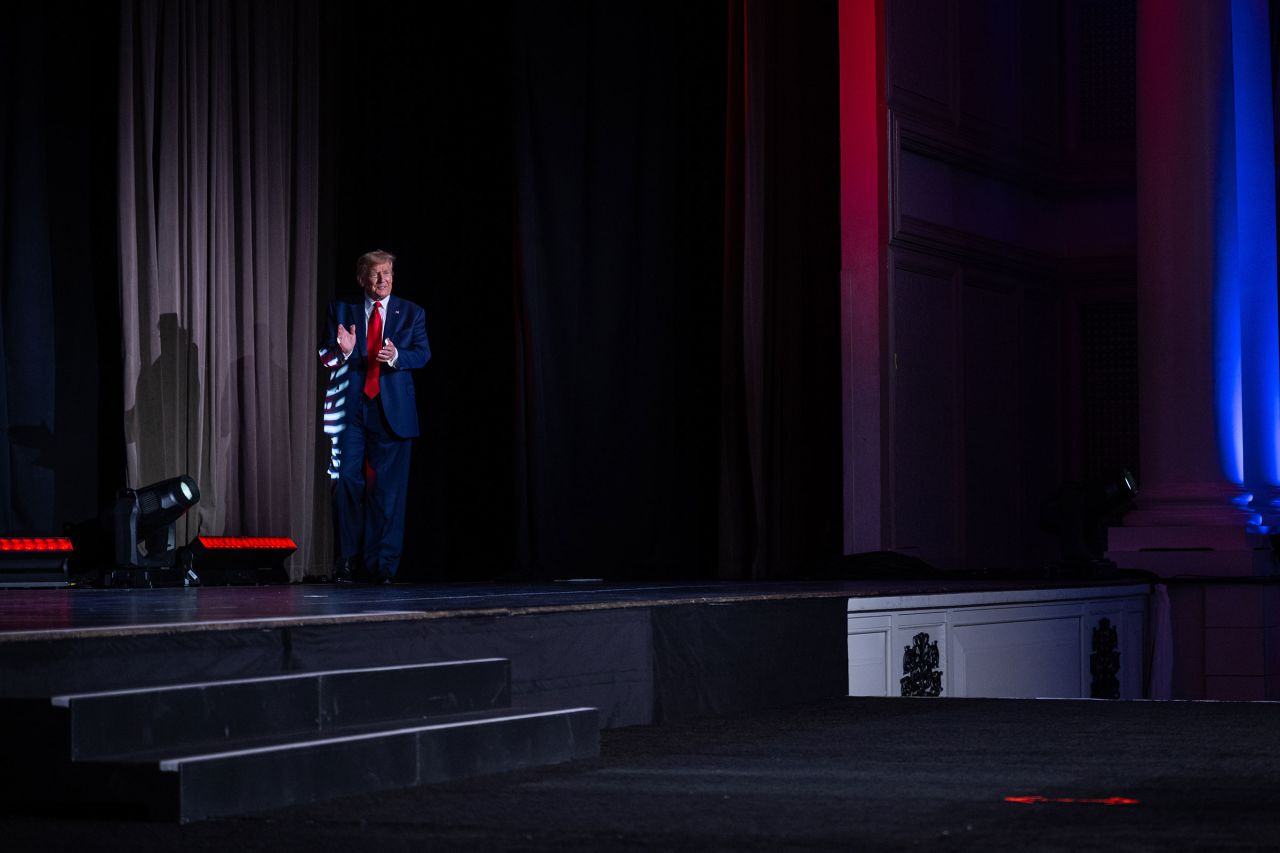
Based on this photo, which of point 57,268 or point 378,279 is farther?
point 57,268

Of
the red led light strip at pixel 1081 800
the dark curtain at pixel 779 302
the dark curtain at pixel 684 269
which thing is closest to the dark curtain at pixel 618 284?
the dark curtain at pixel 684 269

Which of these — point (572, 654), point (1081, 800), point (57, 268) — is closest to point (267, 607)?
point (572, 654)

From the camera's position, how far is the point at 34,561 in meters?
6.09

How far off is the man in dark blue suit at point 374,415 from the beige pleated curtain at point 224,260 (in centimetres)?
98

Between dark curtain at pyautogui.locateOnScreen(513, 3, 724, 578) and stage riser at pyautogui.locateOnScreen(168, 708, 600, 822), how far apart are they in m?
4.77

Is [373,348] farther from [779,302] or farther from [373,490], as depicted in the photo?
[779,302]

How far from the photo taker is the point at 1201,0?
777 cm

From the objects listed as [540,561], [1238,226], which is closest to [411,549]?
[540,561]

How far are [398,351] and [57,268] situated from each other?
4.73ft

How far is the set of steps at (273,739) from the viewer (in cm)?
263

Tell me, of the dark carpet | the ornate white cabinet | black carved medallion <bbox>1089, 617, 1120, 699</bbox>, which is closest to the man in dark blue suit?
the ornate white cabinet

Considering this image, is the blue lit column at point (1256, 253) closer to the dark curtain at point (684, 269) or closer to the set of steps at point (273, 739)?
the dark curtain at point (684, 269)

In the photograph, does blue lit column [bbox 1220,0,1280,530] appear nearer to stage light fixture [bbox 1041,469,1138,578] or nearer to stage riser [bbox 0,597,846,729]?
stage light fixture [bbox 1041,469,1138,578]

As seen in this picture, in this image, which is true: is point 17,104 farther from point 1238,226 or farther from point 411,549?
point 1238,226
